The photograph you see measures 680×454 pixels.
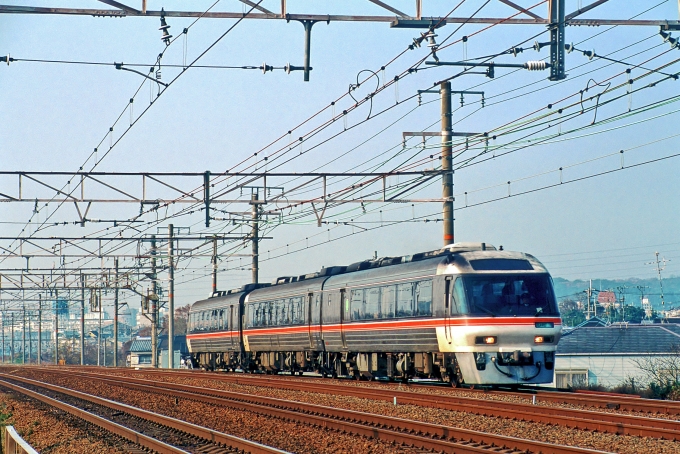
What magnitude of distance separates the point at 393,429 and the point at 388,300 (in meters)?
10.1

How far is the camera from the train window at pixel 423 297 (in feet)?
77.5

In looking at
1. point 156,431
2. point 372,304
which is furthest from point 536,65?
point 156,431

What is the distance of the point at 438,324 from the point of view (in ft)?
75.9

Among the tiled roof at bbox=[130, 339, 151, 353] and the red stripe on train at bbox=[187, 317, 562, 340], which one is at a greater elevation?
the red stripe on train at bbox=[187, 317, 562, 340]

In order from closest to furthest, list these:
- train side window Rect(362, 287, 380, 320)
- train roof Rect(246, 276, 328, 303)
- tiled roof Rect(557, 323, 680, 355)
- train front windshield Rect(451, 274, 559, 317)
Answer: train front windshield Rect(451, 274, 559, 317) < train side window Rect(362, 287, 380, 320) < train roof Rect(246, 276, 328, 303) < tiled roof Rect(557, 323, 680, 355)

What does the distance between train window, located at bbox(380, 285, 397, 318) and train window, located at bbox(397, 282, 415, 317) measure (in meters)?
0.30

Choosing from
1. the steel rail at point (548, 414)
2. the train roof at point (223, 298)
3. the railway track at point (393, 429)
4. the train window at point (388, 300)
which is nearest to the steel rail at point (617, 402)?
the steel rail at point (548, 414)

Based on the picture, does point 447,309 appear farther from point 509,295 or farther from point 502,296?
point 509,295

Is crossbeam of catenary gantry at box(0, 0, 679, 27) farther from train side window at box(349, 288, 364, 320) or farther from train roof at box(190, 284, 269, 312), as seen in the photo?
train roof at box(190, 284, 269, 312)

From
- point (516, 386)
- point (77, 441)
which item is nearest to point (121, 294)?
point (516, 386)

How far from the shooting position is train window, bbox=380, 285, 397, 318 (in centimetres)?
2548

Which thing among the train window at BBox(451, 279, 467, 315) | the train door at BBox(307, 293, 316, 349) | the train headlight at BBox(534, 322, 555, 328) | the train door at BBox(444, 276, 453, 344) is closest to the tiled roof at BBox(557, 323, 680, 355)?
the train door at BBox(307, 293, 316, 349)

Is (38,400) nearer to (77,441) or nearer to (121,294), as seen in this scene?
(77,441)

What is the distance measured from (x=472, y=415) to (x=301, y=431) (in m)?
3.23
